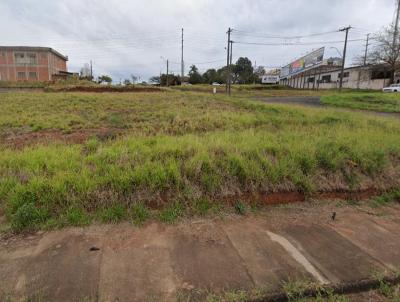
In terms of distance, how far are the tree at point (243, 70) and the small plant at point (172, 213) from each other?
73.5m

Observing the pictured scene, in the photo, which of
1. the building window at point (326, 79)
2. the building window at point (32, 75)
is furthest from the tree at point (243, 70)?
the building window at point (32, 75)

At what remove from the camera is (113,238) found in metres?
2.62

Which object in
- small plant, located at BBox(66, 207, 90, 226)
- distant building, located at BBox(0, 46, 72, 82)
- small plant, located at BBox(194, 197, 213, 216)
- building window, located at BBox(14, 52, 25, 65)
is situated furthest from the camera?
building window, located at BBox(14, 52, 25, 65)

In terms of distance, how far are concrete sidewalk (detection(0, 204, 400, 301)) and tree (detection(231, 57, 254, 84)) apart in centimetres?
7334

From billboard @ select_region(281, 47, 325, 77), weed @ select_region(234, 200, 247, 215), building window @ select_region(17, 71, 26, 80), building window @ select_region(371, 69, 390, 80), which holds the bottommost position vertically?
weed @ select_region(234, 200, 247, 215)

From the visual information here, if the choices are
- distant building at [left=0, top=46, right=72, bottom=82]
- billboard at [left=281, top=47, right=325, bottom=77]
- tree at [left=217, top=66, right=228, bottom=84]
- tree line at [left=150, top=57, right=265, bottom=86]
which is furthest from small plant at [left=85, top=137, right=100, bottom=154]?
tree at [left=217, top=66, right=228, bottom=84]

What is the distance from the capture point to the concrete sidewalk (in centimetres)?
201

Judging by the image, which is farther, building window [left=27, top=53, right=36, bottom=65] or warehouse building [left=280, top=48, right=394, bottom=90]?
building window [left=27, top=53, right=36, bottom=65]

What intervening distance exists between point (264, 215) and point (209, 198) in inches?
30.4

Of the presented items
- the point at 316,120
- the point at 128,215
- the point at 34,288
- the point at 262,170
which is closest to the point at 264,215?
the point at 262,170

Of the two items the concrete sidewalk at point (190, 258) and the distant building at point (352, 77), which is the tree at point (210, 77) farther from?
the concrete sidewalk at point (190, 258)

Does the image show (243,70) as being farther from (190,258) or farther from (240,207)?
(190,258)

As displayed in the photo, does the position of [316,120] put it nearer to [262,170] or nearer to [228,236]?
[262,170]

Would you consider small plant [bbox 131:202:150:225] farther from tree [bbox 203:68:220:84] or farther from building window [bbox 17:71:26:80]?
tree [bbox 203:68:220:84]
